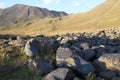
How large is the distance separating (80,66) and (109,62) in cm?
158

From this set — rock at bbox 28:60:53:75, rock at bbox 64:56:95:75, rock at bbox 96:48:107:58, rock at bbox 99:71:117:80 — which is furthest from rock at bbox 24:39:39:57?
rock at bbox 99:71:117:80

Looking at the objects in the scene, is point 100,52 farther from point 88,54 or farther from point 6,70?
point 6,70

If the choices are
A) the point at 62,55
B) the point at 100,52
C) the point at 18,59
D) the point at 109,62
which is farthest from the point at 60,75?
the point at 100,52

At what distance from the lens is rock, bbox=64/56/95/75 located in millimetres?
15758

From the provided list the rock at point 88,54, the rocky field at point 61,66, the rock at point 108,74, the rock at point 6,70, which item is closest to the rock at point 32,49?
the rocky field at point 61,66

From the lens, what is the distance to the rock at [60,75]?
48.3ft

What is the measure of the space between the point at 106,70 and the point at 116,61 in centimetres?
64

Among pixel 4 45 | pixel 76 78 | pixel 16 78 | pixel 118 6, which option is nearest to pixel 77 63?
pixel 76 78

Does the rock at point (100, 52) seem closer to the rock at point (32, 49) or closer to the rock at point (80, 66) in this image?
the rock at point (80, 66)

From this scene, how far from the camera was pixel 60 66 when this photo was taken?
53.4ft

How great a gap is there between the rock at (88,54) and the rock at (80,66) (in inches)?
77.1

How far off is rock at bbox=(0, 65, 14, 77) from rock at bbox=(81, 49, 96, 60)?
150 inches

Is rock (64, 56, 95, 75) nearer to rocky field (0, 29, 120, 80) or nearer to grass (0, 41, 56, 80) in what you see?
rocky field (0, 29, 120, 80)

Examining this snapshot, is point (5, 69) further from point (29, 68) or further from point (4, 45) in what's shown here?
point (4, 45)
